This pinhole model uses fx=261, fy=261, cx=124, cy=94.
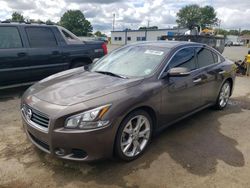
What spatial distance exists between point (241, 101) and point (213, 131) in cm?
253

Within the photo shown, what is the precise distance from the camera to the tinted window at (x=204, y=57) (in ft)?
15.5

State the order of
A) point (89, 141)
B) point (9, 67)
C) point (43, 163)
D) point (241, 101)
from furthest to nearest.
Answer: point (241, 101) → point (9, 67) → point (43, 163) → point (89, 141)

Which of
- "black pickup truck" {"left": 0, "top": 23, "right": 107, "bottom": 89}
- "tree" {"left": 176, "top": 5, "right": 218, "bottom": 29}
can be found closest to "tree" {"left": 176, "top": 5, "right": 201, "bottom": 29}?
"tree" {"left": 176, "top": 5, "right": 218, "bottom": 29}

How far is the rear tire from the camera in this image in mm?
5480

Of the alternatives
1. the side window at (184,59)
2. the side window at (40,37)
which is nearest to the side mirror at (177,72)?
the side window at (184,59)

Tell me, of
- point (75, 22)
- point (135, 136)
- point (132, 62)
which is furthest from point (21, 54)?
point (75, 22)

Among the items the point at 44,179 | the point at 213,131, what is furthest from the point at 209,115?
the point at 44,179

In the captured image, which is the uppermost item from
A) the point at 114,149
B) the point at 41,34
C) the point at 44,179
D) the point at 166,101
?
the point at 41,34

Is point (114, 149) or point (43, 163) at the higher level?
point (114, 149)

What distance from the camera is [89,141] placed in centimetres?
287

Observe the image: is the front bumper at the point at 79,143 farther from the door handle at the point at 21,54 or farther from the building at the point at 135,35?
the building at the point at 135,35

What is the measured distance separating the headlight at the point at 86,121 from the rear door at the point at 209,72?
7.98ft

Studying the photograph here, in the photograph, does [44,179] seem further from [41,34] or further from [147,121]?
[41,34]

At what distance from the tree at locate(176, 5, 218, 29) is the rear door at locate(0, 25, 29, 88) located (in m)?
95.5
